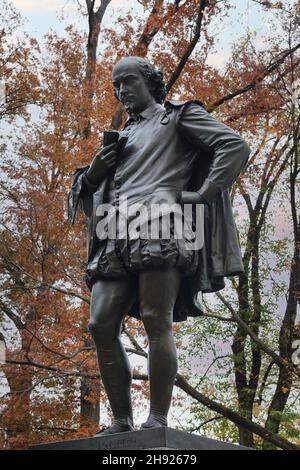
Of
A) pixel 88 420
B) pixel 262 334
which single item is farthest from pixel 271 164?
pixel 88 420

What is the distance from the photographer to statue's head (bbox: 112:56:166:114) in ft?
16.8

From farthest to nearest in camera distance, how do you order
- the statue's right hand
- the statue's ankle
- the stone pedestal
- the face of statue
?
1. the face of statue
2. the statue's right hand
3. the statue's ankle
4. the stone pedestal

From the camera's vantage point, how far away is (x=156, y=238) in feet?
14.9

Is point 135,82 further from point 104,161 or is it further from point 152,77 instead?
point 104,161

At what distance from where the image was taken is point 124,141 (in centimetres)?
503

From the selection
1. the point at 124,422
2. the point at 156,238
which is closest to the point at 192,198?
the point at 156,238

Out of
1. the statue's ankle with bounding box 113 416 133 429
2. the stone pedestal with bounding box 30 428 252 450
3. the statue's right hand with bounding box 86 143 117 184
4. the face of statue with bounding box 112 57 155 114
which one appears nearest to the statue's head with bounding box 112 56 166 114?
the face of statue with bounding box 112 57 155 114

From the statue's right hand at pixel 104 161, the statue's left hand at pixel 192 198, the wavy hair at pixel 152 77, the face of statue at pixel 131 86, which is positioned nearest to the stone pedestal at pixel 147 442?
the statue's left hand at pixel 192 198

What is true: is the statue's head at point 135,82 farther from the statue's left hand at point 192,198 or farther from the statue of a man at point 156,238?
the statue's left hand at point 192,198

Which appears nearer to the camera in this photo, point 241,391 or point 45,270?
point 45,270

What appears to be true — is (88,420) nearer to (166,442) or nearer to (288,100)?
(288,100)

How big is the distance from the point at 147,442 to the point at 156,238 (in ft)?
3.74

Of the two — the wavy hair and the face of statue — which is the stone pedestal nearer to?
the face of statue
